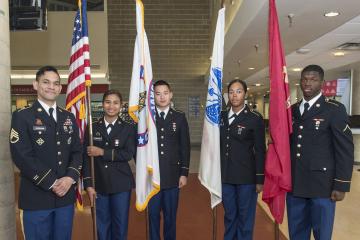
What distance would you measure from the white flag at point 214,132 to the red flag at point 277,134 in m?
0.39

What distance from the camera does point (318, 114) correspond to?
227cm

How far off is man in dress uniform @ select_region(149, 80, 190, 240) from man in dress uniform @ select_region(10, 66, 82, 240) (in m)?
0.74

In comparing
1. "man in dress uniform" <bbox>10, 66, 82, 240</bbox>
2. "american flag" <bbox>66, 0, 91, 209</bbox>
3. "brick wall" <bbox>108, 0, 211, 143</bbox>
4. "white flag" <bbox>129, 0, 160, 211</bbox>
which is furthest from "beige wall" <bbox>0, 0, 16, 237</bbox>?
"brick wall" <bbox>108, 0, 211, 143</bbox>

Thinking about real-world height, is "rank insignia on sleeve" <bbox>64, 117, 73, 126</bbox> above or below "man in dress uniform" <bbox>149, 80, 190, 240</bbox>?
above

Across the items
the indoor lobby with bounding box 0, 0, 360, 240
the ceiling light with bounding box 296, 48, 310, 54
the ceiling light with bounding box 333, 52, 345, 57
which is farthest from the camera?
the ceiling light with bounding box 333, 52, 345, 57

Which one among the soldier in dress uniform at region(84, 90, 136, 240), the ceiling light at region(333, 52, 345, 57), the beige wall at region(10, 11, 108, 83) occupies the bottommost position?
the soldier in dress uniform at region(84, 90, 136, 240)

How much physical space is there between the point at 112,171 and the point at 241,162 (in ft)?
3.16

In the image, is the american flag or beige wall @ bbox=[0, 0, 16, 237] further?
the american flag

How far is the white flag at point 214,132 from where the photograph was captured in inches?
103

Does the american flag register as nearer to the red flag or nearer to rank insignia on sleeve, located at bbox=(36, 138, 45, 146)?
rank insignia on sleeve, located at bbox=(36, 138, 45, 146)

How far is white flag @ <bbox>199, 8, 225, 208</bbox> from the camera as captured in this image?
2.62m

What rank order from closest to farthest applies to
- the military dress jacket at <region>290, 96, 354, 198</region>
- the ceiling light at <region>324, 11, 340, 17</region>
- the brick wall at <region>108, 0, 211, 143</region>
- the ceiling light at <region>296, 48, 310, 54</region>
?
the military dress jacket at <region>290, 96, 354, 198</region>
the ceiling light at <region>324, 11, 340, 17</region>
the ceiling light at <region>296, 48, 310, 54</region>
the brick wall at <region>108, 0, 211, 143</region>

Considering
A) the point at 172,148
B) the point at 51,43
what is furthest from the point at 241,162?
the point at 51,43

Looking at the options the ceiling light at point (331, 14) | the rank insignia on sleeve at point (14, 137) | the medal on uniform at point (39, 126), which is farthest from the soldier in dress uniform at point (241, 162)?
the ceiling light at point (331, 14)
